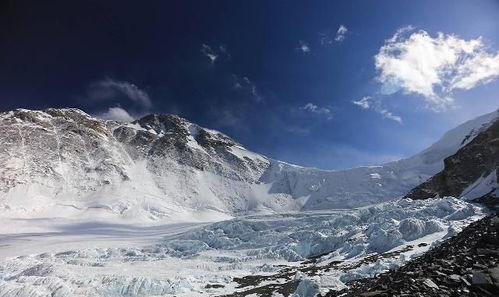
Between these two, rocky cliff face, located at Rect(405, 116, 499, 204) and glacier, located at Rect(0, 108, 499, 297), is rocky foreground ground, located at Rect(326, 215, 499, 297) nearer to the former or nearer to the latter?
glacier, located at Rect(0, 108, 499, 297)

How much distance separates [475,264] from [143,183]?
15162cm

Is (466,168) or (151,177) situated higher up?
(151,177)

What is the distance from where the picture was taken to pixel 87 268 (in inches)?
2405

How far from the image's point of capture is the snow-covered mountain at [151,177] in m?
141

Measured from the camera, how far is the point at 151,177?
558 feet

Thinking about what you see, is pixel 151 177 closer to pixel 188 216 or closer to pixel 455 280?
pixel 188 216

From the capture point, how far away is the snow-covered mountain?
141m

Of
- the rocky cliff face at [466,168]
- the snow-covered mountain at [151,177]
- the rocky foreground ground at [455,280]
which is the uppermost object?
the snow-covered mountain at [151,177]

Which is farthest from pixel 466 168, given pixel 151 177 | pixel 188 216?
pixel 151 177

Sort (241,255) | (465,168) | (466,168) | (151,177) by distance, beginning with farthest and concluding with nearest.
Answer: (151,177) < (465,168) < (466,168) < (241,255)

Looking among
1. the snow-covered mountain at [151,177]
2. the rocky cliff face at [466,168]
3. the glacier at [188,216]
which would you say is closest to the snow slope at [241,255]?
the glacier at [188,216]

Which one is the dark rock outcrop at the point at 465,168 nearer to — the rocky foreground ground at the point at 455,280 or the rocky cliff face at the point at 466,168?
the rocky cliff face at the point at 466,168

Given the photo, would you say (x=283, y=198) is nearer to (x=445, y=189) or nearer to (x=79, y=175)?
(x=79, y=175)

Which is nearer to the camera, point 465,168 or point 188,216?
point 465,168
